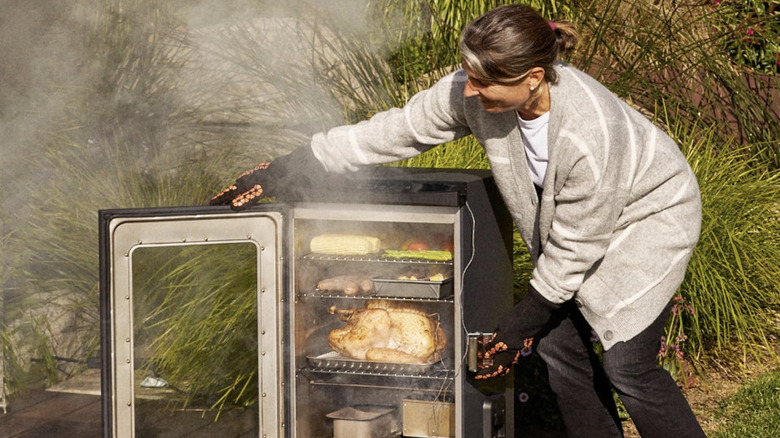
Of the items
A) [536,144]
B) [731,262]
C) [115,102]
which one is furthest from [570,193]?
[115,102]

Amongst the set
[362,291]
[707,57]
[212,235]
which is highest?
[707,57]

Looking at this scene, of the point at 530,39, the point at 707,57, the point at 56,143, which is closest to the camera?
the point at 530,39

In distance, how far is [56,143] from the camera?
5402mm

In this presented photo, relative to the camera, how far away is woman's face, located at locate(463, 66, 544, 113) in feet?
9.07

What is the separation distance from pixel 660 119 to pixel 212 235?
323 centimetres

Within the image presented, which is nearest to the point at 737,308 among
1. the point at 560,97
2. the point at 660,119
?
the point at 660,119

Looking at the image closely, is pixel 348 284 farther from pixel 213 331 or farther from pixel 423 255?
pixel 213 331

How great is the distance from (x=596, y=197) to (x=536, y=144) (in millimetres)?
273

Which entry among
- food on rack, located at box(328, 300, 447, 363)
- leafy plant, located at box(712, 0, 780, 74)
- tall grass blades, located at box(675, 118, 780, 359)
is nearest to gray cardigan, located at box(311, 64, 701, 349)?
food on rack, located at box(328, 300, 447, 363)

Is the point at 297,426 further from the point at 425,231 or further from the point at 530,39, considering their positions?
the point at 530,39

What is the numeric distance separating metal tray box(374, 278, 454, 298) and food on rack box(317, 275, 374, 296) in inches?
1.7

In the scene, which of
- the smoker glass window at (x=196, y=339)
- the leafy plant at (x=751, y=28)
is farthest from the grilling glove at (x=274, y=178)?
the leafy plant at (x=751, y=28)

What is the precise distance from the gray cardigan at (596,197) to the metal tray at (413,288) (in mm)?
450

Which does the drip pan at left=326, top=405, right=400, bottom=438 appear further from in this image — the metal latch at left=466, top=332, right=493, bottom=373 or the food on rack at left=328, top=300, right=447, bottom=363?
the metal latch at left=466, top=332, right=493, bottom=373
